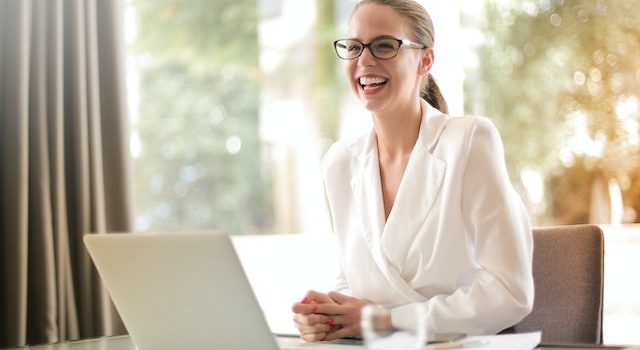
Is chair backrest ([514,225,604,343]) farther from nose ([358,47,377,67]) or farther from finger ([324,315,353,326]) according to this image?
nose ([358,47,377,67])

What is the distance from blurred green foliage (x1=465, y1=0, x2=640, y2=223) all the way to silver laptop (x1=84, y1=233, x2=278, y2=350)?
2.71 m

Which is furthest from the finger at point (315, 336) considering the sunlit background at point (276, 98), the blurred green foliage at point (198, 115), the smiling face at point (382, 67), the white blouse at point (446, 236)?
the blurred green foliage at point (198, 115)

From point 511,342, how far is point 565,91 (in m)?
2.56

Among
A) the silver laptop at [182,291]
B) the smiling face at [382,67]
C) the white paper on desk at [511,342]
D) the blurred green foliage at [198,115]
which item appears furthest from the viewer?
the blurred green foliage at [198,115]

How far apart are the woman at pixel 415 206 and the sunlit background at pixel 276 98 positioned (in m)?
1.77

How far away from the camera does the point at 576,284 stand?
1.87m

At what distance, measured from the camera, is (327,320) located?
170cm

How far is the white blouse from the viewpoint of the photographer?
174cm

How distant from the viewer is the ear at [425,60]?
2.11 metres

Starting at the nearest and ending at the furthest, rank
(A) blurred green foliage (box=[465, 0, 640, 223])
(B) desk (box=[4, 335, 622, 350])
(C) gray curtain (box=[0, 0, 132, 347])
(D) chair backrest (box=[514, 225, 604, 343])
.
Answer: (B) desk (box=[4, 335, 622, 350]), (D) chair backrest (box=[514, 225, 604, 343]), (C) gray curtain (box=[0, 0, 132, 347]), (A) blurred green foliage (box=[465, 0, 640, 223])

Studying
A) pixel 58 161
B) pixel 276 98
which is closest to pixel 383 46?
pixel 58 161

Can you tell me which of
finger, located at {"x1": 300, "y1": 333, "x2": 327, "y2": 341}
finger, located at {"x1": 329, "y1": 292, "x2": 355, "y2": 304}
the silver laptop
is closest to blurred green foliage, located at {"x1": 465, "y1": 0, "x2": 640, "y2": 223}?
finger, located at {"x1": 329, "y1": 292, "x2": 355, "y2": 304}

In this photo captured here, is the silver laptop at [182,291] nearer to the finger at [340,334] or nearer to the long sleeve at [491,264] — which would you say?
the finger at [340,334]

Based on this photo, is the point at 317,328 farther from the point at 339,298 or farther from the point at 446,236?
the point at 446,236
